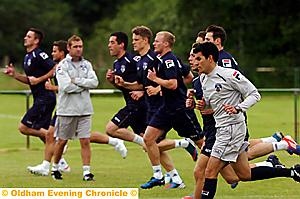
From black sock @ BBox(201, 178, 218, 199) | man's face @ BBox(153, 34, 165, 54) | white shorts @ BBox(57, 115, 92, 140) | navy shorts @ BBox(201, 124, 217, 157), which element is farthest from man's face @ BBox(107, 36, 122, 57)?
black sock @ BBox(201, 178, 218, 199)

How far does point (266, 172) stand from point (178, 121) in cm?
221

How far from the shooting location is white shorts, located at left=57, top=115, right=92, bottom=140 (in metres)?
16.5

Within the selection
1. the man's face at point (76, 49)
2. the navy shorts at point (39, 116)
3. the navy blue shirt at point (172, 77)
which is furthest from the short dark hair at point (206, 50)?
the navy shorts at point (39, 116)

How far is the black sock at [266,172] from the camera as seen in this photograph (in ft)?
43.5

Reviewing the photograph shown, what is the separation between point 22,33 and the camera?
79375 millimetres

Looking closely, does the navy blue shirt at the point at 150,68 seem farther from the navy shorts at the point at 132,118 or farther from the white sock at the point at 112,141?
the white sock at the point at 112,141

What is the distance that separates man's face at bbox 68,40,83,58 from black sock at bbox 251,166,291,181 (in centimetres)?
414

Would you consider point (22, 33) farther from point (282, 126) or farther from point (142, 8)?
point (282, 126)

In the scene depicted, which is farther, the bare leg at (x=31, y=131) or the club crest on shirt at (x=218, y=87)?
the bare leg at (x=31, y=131)

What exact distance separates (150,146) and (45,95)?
3388 millimetres

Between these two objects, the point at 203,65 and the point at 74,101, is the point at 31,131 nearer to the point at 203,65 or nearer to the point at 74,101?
the point at 74,101

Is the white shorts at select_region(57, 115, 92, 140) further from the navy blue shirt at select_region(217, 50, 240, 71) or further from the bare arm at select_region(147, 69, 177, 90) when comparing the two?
the navy blue shirt at select_region(217, 50, 240, 71)

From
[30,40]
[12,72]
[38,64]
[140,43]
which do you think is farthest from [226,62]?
[30,40]

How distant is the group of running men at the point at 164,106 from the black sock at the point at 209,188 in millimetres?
12
